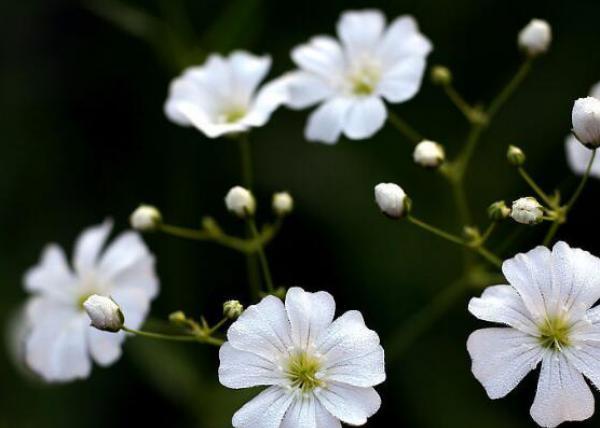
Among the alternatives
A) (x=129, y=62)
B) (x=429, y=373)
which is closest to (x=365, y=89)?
(x=429, y=373)

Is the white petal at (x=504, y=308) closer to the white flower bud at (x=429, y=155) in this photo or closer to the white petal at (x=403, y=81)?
the white flower bud at (x=429, y=155)

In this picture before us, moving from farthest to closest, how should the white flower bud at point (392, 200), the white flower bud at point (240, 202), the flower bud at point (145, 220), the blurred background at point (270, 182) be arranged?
the blurred background at point (270, 182) < the flower bud at point (145, 220) < the white flower bud at point (240, 202) < the white flower bud at point (392, 200)

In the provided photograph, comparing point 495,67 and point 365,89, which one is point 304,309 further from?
point 495,67

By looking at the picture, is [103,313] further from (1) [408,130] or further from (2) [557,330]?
(1) [408,130]

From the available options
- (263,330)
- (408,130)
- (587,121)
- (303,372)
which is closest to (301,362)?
(303,372)

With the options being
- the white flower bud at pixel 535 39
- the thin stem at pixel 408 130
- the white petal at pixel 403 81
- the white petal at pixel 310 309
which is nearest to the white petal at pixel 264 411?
the white petal at pixel 310 309

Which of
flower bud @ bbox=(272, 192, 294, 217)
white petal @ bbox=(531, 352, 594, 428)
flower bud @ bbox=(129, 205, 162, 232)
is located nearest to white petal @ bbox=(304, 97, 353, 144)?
flower bud @ bbox=(272, 192, 294, 217)
